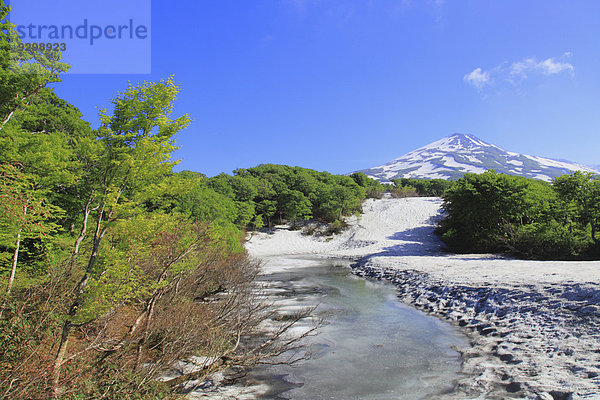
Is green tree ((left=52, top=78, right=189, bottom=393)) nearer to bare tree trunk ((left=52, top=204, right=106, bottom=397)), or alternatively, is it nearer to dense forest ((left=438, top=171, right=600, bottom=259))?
bare tree trunk ((left=52, top=204, right=106, bottom=397))

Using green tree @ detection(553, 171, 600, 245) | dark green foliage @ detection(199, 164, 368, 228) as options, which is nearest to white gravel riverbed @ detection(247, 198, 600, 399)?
green tree @ detection(553, 171, 600, 245)

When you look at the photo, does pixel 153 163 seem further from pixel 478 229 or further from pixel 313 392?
pixel 478 229

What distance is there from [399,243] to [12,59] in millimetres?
36521

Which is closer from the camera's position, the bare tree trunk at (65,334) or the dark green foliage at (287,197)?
the bare tree trunk at (65,334)

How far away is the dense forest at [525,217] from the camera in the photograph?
19.9 metres

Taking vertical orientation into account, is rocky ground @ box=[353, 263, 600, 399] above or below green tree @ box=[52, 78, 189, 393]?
below

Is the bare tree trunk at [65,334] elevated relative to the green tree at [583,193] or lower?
lower

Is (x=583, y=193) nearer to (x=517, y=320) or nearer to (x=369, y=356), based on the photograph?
(x=517, y=320)

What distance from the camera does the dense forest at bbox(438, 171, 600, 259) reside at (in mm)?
19891

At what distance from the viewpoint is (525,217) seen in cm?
2833

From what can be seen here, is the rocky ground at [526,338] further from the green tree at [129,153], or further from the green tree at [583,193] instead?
the green tree at [583,193]

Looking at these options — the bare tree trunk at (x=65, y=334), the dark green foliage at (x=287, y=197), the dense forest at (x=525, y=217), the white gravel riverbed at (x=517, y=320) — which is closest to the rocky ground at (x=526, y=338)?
the white gravel riverbed at (x=517, y=320)

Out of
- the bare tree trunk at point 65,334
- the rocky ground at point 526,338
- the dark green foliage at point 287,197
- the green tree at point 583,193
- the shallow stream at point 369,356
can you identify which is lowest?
the shallow stream at point 369,356

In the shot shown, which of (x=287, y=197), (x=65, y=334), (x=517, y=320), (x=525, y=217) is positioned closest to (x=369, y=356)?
(x=517, y=320)
